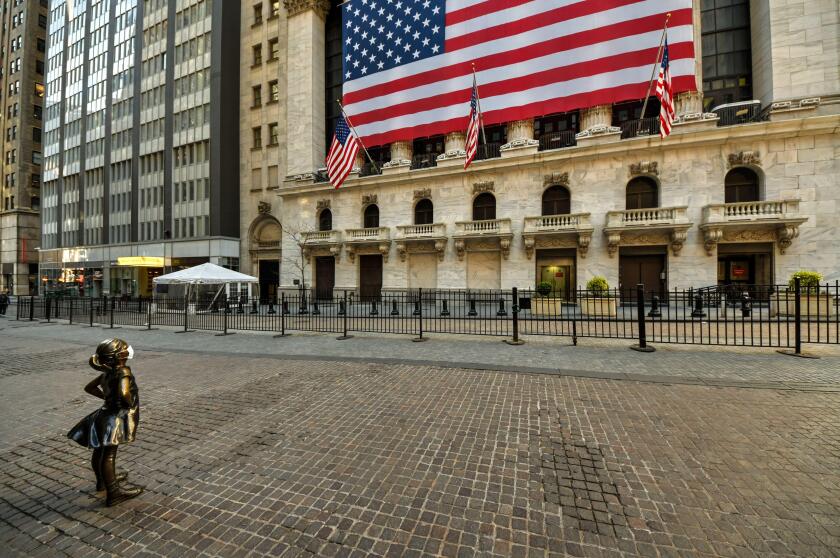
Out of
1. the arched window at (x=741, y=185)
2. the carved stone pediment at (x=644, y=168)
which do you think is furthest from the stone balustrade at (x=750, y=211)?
the carved stone pediment at (x=644, y=168)

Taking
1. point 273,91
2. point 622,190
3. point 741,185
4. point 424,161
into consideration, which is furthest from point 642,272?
point 273,91

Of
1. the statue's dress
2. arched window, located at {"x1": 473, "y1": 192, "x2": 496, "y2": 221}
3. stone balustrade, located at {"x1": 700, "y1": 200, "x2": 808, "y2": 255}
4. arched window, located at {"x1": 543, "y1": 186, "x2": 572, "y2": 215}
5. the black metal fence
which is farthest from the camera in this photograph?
arched window, located at {"x1": 473, "y1": 192, "x2": 496, "y2": 221}

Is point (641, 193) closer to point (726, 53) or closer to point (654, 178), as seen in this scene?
point (654, 178)

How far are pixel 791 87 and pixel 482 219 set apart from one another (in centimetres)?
1800

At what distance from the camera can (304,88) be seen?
1089 inches

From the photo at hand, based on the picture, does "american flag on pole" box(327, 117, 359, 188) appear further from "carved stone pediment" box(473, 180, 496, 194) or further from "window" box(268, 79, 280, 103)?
"window" box(268, 79, 280, 103)

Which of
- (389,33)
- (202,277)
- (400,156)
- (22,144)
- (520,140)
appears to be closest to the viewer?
(202,277)

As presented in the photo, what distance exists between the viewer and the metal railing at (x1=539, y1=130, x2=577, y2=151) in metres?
21.6

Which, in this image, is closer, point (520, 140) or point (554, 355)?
point (554, 355)

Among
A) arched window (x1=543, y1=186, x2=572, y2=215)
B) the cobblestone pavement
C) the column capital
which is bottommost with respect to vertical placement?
the cobblestone pavement

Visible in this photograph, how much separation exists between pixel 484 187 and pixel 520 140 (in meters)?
3.80

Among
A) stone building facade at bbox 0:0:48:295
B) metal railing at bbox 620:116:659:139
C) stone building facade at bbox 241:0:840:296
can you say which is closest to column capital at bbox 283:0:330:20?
stone building facade at bbox 241:0:840:296

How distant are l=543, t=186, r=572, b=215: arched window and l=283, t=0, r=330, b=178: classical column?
62.7 feet

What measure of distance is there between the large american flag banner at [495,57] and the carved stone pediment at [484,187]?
384cm
